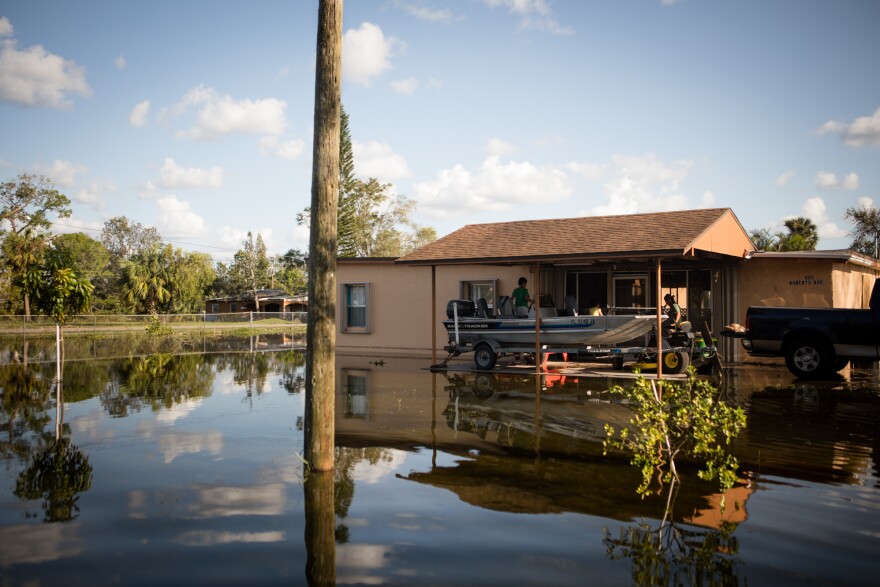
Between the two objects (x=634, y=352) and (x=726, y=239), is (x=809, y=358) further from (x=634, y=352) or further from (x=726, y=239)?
(x=726, y=239)

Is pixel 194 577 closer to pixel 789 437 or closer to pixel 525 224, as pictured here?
pixel 789 437

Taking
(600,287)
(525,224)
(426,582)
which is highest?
(525,224)

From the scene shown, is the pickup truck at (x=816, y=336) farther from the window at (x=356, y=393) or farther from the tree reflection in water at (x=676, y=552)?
the tree reflection in water at (x=676, y=552)

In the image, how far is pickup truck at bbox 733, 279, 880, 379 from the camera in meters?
13.5

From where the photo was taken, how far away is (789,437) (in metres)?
8.55

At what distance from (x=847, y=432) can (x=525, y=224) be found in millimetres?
12206

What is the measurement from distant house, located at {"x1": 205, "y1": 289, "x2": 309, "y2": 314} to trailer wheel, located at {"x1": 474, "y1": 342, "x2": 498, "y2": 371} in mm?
46846

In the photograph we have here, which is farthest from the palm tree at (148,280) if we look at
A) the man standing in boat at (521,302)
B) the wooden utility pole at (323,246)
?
the wooden utility pole at (323,246)

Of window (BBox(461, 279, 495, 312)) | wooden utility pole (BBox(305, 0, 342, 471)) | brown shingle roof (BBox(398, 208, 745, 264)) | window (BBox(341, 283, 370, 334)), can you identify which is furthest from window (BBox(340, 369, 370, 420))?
window (BBox(341, 283, 370, 334))

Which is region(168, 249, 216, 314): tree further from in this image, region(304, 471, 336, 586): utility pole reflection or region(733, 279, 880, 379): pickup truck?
region(304, 471, 336, 586): utility pole reflection

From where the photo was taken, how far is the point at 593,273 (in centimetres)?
2047

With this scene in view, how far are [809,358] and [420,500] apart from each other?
11.2m

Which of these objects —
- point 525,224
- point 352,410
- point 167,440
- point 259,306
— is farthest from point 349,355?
point 259,306

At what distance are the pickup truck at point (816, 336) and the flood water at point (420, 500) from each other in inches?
90.9
